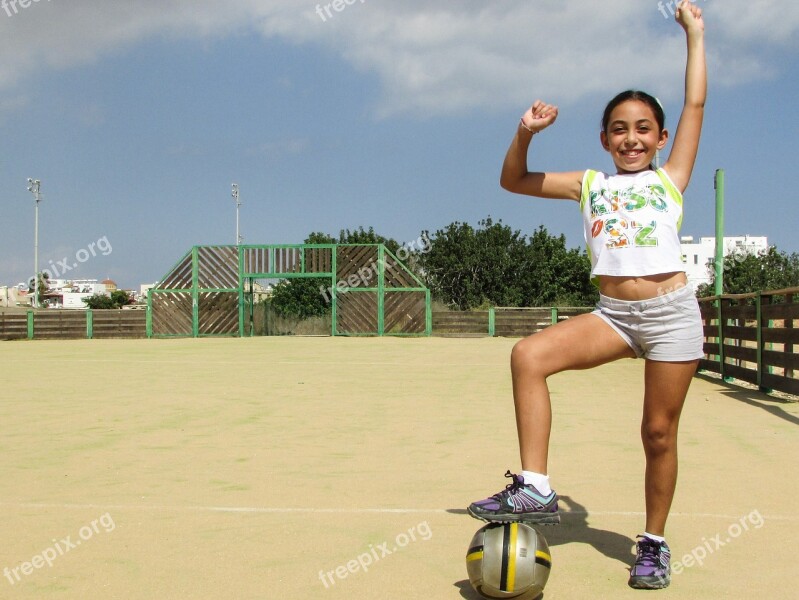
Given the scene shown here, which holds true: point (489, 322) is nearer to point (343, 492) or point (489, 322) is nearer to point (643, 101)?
point (343, 492)

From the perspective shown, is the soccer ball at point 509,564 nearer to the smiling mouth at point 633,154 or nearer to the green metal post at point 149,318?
the smiling mouth at point 633,154

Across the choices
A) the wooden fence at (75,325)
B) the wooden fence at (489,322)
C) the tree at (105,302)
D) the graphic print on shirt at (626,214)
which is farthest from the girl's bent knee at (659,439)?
the tree at (105,302)

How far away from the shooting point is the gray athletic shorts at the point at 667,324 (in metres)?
3.40

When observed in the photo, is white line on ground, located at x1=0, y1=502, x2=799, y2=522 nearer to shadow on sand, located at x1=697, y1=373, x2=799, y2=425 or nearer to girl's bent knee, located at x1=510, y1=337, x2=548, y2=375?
girl's bent knee, located at x1=510, y1=337, x2=548, y2=375

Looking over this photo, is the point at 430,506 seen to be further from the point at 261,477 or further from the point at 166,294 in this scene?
the point at 166,294

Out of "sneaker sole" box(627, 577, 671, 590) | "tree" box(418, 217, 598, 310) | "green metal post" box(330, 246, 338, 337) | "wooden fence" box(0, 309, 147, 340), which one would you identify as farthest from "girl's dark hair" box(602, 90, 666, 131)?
"tree" box(418, 217, 598, 310)

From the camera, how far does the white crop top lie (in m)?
3.43

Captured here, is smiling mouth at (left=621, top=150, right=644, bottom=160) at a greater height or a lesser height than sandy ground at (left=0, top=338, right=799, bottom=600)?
greater

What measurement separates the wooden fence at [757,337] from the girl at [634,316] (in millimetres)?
7828

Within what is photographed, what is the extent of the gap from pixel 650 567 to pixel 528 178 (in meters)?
1.68

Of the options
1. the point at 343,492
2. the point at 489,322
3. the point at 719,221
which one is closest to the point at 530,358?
the point at 343,492

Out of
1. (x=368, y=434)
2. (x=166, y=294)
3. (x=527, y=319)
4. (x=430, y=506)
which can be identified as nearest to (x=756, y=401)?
(x=368, y=434)

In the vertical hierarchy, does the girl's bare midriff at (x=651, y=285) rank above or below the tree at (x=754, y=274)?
below

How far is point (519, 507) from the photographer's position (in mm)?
3385
